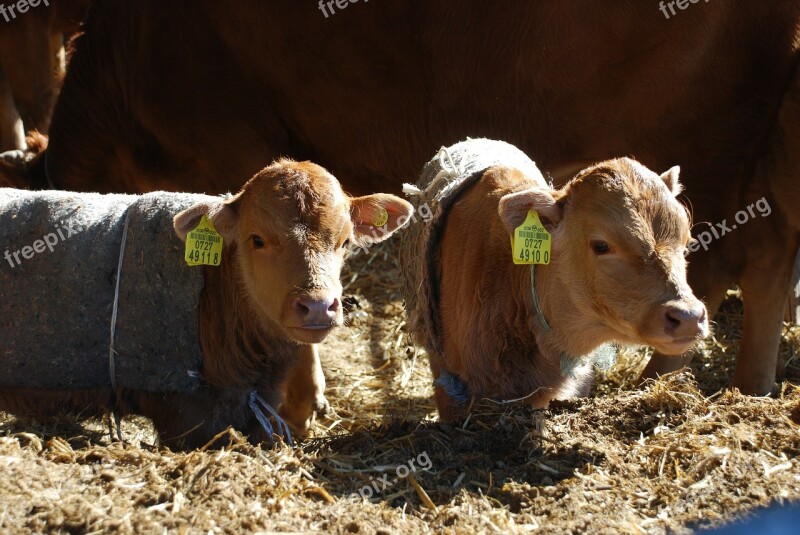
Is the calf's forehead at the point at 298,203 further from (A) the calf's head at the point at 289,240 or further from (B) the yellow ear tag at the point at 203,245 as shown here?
(B) the yellow ear tag at the point at 203,245

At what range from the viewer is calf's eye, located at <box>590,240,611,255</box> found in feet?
13.6

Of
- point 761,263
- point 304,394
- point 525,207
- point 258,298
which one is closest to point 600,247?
point 525,207

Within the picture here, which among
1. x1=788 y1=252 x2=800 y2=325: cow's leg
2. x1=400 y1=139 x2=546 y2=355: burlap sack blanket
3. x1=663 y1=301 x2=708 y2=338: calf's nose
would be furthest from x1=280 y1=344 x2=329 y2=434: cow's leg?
x1=788 y1=252 x2=800 y2=325: cow's leg

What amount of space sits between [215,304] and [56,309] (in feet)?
2.51

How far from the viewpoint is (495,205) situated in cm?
482

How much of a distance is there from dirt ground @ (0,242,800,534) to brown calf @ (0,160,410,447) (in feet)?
0.97

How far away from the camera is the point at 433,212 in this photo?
5.13 meters

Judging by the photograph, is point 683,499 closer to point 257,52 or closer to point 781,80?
→ point 781,80

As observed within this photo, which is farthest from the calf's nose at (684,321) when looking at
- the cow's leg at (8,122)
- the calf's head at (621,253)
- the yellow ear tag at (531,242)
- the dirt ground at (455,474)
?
Answer: the cow's leg at (8,122)

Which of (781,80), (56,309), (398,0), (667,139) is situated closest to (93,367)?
(56,309)

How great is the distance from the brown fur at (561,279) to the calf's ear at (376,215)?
36 centimetres

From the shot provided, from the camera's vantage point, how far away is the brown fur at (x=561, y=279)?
403 centimetres

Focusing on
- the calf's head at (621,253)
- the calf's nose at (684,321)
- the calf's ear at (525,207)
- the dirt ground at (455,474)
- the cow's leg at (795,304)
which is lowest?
the cow's leg at (795,304)

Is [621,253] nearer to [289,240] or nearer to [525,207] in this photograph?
[525,207]
